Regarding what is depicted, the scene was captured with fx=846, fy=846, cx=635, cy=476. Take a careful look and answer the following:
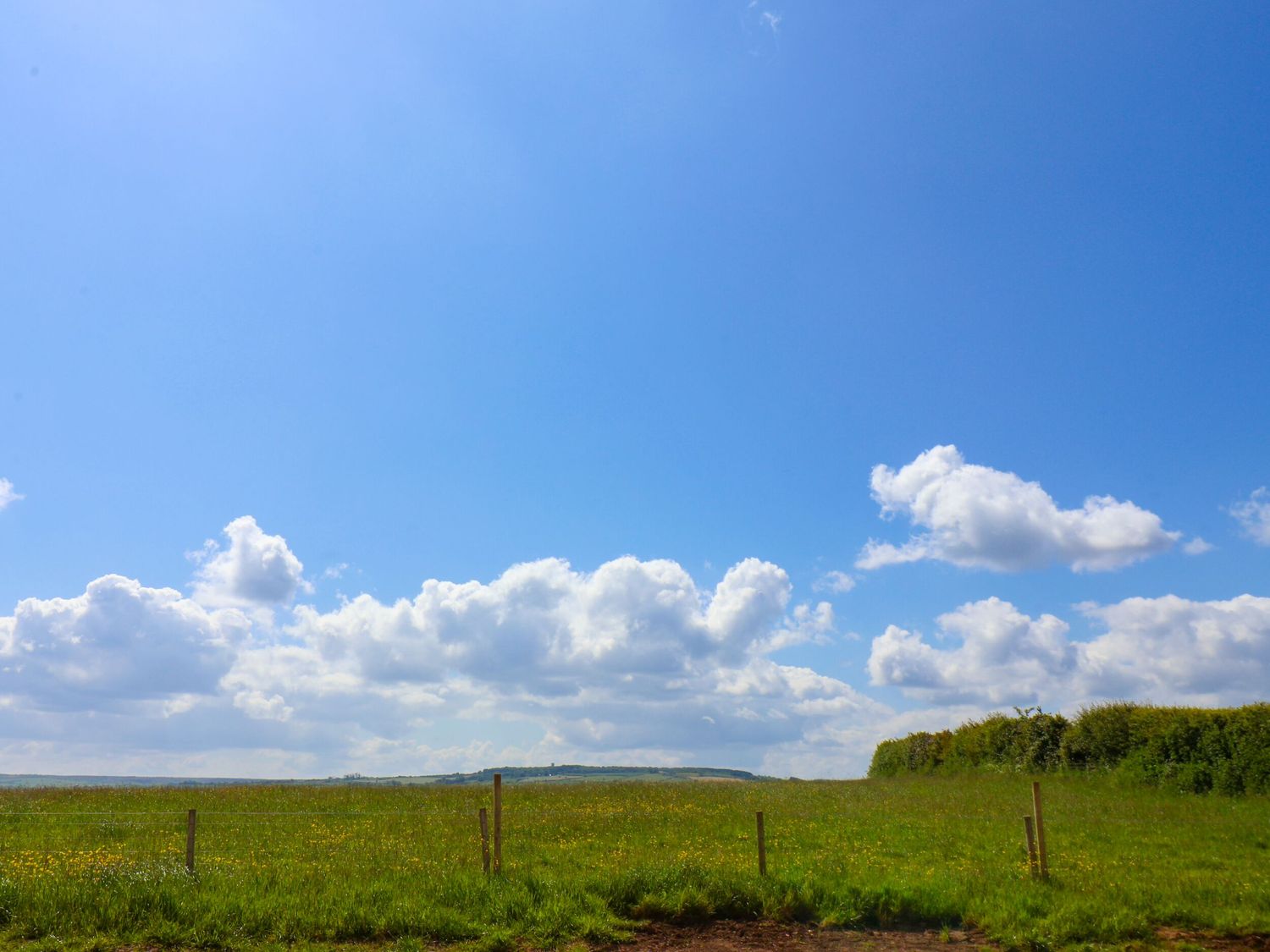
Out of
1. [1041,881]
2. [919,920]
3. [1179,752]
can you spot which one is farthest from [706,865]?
[1179,752]

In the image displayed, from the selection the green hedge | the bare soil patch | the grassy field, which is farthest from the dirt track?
the green hedge

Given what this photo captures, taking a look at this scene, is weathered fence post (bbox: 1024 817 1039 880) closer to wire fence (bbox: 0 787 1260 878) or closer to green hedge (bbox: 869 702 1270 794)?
wire fence (bbox: 0 787 1260 878)

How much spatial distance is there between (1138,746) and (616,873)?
106ft

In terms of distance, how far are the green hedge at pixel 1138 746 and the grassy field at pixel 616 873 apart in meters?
2.37

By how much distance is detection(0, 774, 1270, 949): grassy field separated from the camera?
14555 mm

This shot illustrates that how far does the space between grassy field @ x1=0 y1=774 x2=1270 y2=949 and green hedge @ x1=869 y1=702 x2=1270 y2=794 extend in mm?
2370

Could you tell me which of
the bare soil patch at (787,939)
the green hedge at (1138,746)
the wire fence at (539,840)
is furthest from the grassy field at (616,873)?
the green hedge at (1138,746)

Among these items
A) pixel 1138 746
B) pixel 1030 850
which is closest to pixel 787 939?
pixel 1030 850

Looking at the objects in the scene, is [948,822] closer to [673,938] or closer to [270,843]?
[673,938]

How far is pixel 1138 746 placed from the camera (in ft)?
128

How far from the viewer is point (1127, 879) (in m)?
18.0

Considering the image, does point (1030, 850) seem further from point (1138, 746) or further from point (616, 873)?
point (1138, 746)

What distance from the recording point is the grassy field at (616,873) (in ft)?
47.8

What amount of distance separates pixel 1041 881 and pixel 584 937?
Result: 32.4ft
